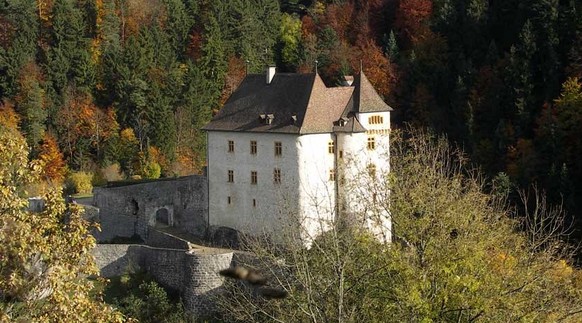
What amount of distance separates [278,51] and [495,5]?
18580mm

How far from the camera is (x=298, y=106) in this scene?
3681 centimetres

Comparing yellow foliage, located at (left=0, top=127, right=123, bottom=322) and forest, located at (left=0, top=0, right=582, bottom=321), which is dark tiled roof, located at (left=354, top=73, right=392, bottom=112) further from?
yellow foliage, located at (left=0, top=127, right=123, bottom=322)

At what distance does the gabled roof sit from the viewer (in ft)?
120

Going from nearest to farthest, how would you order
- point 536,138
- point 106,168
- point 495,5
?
point 536,138 < point 495,5 < point 106,168

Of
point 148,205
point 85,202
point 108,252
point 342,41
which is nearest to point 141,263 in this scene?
point 108,252

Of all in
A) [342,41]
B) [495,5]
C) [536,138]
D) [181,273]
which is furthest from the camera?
[342,41]

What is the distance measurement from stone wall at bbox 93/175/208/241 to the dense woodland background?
740 cm

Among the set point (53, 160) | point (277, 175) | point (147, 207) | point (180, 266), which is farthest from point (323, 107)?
point (53, 160)

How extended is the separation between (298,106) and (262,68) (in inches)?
1065

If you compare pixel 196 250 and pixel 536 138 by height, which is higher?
pixel 536 138

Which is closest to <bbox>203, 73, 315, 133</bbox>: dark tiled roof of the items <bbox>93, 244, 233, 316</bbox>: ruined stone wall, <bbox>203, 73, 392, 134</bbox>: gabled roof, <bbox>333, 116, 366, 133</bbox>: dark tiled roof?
<bbox>203, 73, 392, 134</bbox>: gabled roof

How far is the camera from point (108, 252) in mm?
37750

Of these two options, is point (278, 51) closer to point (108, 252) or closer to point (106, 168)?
point (106, 168)

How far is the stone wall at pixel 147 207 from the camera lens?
1630 inches
